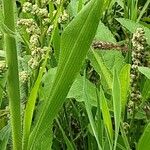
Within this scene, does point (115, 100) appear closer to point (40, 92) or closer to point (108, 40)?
point (40, 92)

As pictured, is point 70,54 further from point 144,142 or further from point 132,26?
point 132,26

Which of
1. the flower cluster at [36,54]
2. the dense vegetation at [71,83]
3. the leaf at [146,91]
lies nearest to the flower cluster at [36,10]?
the dense vegetation at [71,83]

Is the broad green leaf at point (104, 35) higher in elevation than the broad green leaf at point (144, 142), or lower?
higher

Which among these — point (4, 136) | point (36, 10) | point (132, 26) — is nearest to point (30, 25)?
point (36, 10)

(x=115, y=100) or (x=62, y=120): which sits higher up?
(x=115, y=100)

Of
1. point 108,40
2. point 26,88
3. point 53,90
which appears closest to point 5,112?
point 26,88

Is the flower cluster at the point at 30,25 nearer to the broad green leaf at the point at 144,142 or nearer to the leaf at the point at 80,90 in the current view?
the leaf at the point at 80,90

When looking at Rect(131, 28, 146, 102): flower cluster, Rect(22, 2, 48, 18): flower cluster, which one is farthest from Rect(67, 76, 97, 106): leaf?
Rect(22, 2, 48, 18): flower cluster
